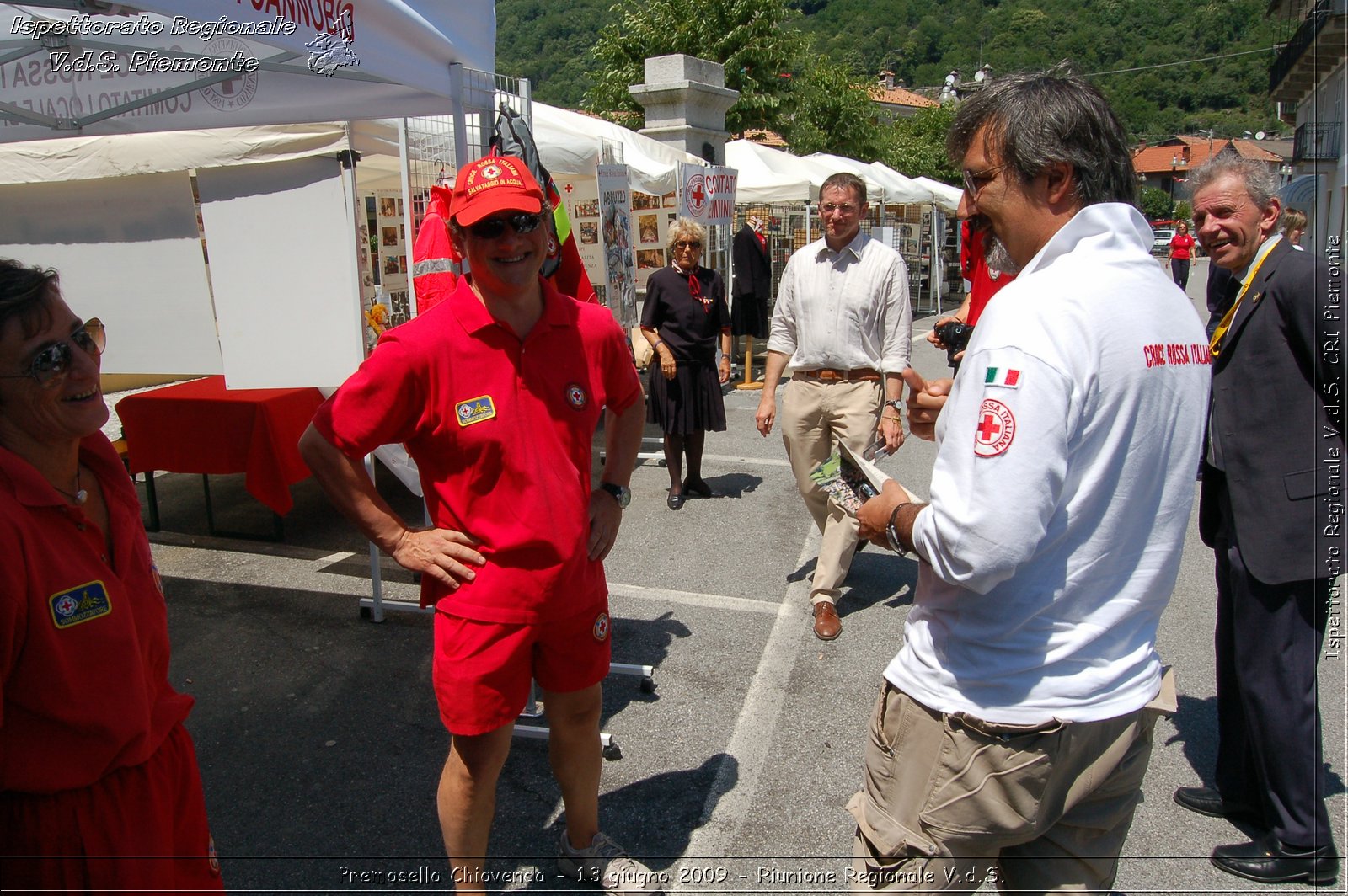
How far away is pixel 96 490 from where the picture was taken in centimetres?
171

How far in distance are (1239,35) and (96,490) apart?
76636mm

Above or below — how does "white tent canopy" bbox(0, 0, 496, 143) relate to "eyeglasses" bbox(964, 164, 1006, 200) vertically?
above

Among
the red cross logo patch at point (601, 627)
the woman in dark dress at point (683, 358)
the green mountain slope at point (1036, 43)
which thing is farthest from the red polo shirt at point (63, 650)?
the green mountain slope at point (1036, 43)

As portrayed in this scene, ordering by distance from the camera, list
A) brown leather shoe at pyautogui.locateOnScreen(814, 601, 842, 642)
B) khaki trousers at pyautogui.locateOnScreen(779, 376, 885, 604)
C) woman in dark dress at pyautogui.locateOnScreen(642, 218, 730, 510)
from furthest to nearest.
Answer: woman in dark dress at pyautogui.locateOnScreen(642, 218, 730, 510), khaki trousers at pyautogui.locateOnScreen(779, 376, 885, 604), brown leather shoe at pyautogui.locateOnScreen(814, 601, 842, 642)

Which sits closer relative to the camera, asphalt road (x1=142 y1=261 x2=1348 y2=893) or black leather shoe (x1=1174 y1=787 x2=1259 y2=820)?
asphalt road (x1=142 y1=261 x2=1348 y2=893)

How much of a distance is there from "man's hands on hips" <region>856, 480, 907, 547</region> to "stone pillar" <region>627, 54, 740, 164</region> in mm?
11737

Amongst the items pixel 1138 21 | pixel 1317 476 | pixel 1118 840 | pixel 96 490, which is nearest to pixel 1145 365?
pixel 1118 840

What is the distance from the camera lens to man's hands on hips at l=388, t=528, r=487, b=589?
2139 mm

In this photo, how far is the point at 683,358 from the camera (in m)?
6.78

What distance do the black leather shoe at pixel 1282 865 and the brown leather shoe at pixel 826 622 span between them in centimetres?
188

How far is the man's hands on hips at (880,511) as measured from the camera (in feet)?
5.40

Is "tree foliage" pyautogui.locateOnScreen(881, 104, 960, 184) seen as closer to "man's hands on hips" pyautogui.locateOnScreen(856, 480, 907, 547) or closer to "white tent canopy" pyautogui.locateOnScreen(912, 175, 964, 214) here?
"white tent canopy" pyautogui.locateOnScreen(912, 175, 964, 214)

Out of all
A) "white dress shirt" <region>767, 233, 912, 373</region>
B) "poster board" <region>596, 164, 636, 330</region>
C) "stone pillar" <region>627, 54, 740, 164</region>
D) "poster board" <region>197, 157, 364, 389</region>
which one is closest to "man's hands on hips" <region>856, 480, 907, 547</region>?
"white dress shirt" <region>767, 233, 912, 373</region>

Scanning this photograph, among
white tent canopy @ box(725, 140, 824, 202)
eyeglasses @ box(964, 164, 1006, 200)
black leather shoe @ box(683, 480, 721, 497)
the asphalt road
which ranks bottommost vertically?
the asphalt road
